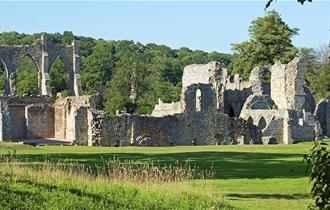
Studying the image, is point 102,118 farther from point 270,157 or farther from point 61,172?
point 61,172

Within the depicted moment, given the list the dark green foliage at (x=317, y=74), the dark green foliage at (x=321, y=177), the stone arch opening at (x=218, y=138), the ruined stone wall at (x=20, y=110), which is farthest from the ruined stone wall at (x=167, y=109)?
the dark green foliage at (x=321, y=177)

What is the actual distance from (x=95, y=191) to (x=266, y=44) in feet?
218

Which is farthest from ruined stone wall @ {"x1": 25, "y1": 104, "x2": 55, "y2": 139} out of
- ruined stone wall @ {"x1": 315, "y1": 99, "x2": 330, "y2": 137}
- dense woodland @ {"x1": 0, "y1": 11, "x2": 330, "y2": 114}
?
ruined stone wall @ {"x1": 315, "y1": 99, "x2": 330, "y2": 137}

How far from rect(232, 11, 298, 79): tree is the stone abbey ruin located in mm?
14618

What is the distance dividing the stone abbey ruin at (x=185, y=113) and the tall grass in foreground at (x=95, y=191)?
19.0 meters

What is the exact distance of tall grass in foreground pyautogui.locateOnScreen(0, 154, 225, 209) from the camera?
40.8 feet

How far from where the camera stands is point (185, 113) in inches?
1736

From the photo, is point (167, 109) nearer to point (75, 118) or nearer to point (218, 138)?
point (218, 138)

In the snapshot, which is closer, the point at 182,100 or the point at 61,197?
the point at 61,197

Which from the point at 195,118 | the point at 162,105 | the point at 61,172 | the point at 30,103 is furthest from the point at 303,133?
the point at 61,172

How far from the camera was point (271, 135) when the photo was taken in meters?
46.9

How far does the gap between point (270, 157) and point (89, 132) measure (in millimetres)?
15919

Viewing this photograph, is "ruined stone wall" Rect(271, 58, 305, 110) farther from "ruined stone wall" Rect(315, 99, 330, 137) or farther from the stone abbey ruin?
"ruined stone wall" Rect(315, 99, 330, 137)

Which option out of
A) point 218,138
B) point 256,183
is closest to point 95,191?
point 256,183
